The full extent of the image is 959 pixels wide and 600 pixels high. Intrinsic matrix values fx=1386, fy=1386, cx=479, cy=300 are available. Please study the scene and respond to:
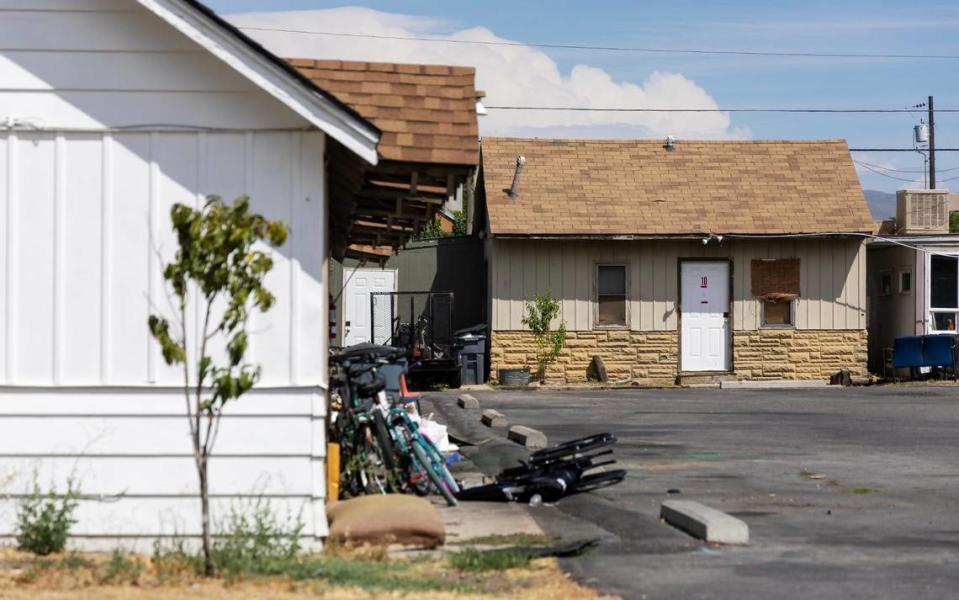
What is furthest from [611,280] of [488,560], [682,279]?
[488,560]

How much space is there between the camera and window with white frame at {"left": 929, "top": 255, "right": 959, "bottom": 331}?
31734mm

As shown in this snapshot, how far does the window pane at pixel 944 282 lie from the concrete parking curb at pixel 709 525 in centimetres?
2333

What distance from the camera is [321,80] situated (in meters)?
10.4

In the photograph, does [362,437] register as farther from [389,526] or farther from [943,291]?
[943,291]

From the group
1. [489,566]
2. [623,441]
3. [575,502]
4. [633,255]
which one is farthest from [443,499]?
[633,255]

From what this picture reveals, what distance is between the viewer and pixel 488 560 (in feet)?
28.2

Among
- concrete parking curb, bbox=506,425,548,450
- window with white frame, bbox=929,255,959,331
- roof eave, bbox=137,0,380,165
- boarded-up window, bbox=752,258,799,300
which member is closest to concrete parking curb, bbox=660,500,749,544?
roof eave, bbox=137,0,380,165

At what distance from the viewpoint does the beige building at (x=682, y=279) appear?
3056 centimetres

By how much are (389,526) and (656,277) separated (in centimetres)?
2197

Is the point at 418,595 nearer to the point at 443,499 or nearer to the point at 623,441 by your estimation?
the point at 443,499

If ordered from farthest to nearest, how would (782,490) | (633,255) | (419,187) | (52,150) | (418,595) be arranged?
1. (633,255)
2. (782,490)
3. (419,187)
4. (52,150)
5. (418,595)

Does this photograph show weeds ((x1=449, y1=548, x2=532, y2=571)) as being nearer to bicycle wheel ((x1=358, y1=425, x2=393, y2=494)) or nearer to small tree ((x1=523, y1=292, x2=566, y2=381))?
bicycle wheel ((x1=358, y1=425, x2=393, y2=494))

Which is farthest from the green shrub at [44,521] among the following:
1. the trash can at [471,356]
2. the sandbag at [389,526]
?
the trash can at [471,356]

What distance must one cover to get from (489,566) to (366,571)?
765 mm
